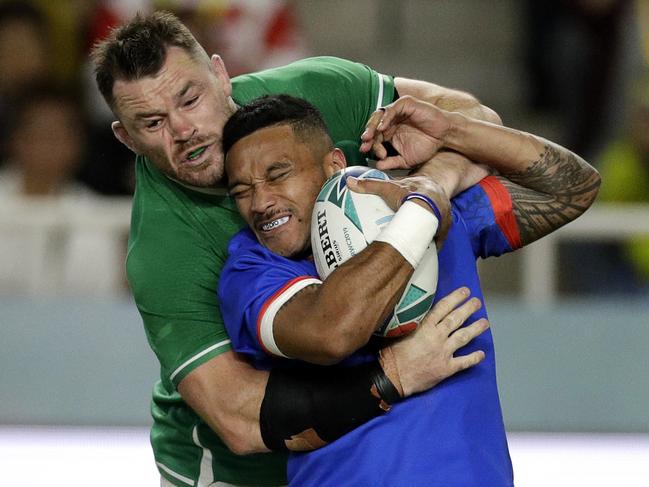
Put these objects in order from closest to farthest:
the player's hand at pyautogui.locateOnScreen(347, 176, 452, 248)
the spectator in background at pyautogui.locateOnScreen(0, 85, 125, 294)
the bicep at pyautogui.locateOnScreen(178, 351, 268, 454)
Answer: the player's hand at pyautogui.locateOnScreen(347, 176, 452, 248) < the bicep at pyautogui.locateOnScreen(178, 351, 268, 454) < the spectator in background at pyautogui.locateOnScreen(0, 85, 125, 294)

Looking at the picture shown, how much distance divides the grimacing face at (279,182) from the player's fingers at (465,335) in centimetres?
41

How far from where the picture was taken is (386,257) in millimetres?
2914

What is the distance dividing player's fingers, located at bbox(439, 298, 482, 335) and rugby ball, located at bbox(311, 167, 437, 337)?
65 millimetres

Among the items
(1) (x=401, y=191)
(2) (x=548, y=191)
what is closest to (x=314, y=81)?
(2) (x=548, y=191)

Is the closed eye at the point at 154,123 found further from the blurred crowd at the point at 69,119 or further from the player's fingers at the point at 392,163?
the blurred crowd at the point at 69,119

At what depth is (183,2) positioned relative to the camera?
24.3 feet

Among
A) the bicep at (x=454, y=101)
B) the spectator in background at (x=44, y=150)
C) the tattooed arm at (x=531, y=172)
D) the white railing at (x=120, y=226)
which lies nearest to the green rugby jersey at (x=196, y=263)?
the bicep at (x=454, y=101)

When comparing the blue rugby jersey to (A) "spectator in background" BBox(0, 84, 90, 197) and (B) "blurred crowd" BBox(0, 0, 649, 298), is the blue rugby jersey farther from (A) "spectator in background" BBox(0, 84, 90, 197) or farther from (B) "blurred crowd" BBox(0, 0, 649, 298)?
(A) "spectator in background" BBox(0, 84, 90, 197)

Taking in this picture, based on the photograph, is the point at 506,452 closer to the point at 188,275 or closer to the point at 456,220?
the point at 456,220

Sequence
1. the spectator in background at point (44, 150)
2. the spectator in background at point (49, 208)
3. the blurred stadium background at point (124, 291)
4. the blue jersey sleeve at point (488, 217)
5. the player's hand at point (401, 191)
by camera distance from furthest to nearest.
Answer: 1. the spectator in background at point (44, 150)
2. the spectator in background at point (49, 208)
3. the blurred stadium background at point (124, 291)
4. the blue jersey sleeve at point (488, 217)
5. the player's hand at point (401, 191)

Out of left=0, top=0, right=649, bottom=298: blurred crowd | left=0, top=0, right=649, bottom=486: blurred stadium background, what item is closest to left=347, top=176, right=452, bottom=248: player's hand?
left=0, top=0, right=649, bottom=486: blurred stadium background

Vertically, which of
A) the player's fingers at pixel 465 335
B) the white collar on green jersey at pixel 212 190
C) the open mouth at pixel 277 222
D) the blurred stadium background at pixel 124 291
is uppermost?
the open mouth at pixel 277 222

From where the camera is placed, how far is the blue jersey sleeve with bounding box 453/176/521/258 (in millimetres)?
3365

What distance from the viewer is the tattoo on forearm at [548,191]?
11.3 ft
